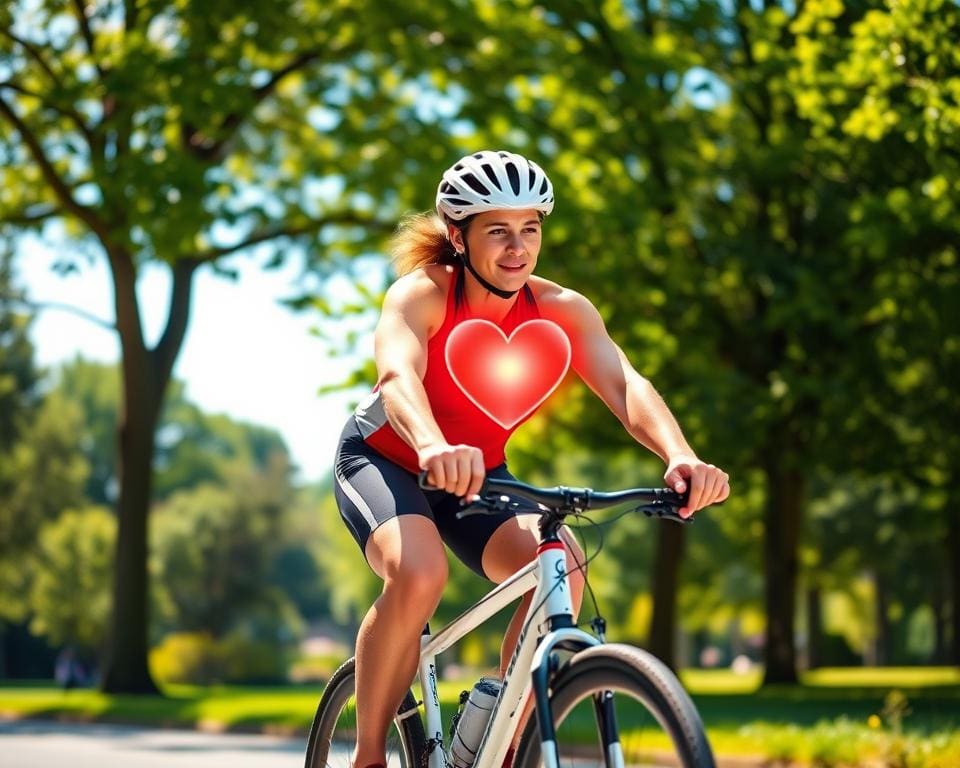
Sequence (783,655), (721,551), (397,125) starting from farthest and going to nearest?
(721,551)
(783,655)
(397,125)

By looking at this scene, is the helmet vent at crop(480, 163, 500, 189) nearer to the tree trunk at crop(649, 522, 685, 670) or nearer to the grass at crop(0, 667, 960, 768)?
the grass at crop(0, 667, 960, 768)

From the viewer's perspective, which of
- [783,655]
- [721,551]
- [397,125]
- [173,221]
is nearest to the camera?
[173,221]

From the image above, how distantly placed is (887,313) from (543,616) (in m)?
15.6

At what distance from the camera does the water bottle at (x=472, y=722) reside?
4.03 meters

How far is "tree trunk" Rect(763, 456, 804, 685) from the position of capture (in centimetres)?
2266

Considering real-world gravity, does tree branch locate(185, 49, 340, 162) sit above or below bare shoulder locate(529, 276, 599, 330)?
above

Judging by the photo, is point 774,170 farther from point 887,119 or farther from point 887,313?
point 887,119

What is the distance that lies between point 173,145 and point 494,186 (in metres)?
14.3

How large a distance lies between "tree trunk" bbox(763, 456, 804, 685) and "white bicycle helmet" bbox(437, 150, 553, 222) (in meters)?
18.3

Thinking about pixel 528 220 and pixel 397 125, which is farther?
pixel 397 125

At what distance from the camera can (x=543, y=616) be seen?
3.68m

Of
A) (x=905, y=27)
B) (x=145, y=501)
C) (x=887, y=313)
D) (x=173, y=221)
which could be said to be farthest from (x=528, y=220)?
(x=145, y=501)

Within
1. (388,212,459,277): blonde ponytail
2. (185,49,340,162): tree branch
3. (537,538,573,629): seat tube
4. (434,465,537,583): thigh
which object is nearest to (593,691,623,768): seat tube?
(537,538,573,629): seat tube

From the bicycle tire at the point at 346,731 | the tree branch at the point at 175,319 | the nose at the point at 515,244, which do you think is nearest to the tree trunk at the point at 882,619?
the tree branch at the point at 175,319
